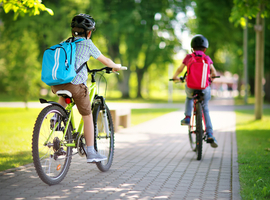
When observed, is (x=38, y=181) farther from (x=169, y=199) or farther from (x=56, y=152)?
(x=169, y=199)

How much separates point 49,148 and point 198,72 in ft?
9.48

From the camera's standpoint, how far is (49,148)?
4082 millimetres

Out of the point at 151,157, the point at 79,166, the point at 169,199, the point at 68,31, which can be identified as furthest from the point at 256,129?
the point at 68,31

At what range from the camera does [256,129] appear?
34.9ft

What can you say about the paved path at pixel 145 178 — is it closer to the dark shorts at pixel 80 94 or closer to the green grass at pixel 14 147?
the green grass at pixel 14 147

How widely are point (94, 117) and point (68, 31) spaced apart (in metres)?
20.3

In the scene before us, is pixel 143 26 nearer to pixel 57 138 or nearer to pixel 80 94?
pixel 80 94

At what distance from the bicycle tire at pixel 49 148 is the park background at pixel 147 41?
1399 millimetres

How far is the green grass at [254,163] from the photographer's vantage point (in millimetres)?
4047

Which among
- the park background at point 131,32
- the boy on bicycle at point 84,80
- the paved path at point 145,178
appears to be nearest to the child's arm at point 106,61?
the boy on bicycle at point 84,80

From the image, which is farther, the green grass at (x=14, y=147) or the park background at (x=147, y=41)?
the park background at (x=147, y=41)

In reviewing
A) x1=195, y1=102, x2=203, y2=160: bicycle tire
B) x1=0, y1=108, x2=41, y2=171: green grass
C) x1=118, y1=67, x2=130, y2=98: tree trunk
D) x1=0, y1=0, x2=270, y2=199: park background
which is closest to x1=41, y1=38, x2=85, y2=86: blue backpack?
x1=0, y1=108, x2=41, y2=171: green grass

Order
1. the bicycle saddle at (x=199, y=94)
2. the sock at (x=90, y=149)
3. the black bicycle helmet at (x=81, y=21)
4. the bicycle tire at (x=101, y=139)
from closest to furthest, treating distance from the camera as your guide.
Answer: the black bicycle helmet at (x=81, y=21) < the sock at (x=90, y=149) < the bicycle tire at (x=101, y=139) < the bicycle saddle at (x=199, y=94)

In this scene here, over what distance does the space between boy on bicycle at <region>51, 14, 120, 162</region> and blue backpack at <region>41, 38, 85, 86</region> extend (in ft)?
0.73
